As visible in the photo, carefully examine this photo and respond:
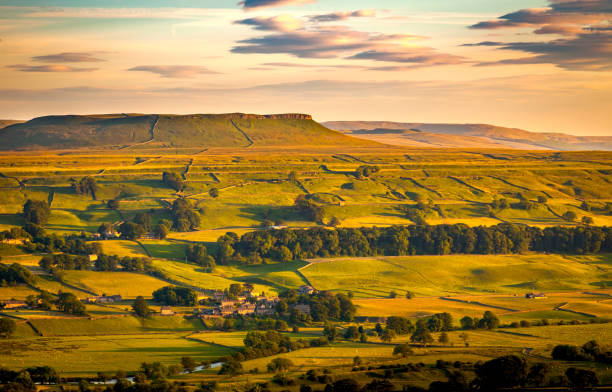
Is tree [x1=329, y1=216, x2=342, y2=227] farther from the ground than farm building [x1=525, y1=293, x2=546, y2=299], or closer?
farther from the ground

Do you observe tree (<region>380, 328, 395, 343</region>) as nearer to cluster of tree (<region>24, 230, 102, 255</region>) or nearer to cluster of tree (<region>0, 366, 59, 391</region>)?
cluster of tree (<region>0, 366, 59, 391</region>)

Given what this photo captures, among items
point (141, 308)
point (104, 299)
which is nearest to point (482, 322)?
point (141, 308)

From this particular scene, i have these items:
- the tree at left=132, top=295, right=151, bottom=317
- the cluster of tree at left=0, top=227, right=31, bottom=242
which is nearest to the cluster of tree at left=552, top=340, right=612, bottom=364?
the tree at left=132, top=295, right=151, bottom=317

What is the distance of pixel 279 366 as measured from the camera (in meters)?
89.1

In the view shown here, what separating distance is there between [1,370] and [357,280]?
3096 inches

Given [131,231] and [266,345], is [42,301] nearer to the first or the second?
[266,345]

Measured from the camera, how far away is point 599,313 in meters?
121

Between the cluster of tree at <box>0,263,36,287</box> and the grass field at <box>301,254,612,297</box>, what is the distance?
52.1 metres

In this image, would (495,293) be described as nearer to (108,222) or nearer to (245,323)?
(245,323)

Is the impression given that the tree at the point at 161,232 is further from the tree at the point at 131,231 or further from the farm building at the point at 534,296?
the farm building at the point at 534,296

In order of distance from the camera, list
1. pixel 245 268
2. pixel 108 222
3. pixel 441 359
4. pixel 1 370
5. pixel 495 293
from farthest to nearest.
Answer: pixel 108 222 → pixel 245 268 → pixel 495 293 → pixel 441 359 → pixel 1 370

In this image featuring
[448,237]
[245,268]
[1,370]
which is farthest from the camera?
[448,237]

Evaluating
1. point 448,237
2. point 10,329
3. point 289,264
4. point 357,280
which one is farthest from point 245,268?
point 10,329

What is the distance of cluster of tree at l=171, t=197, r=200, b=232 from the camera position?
183000mm
